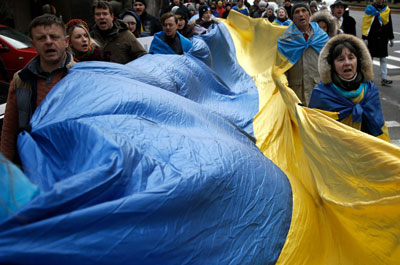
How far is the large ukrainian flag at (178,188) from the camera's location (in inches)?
67.2

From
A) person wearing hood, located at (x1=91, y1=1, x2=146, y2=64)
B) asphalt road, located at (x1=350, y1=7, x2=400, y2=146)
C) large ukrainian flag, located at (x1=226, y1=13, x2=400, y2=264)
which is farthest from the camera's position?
asphalt road, located at (x1=350, y1=7, x2=400, y2=146)

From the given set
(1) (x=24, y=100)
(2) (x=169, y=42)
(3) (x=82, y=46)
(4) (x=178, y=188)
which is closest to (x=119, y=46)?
(3) (x=82, y=46)

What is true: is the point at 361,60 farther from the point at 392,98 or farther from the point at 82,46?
the point at 392,98

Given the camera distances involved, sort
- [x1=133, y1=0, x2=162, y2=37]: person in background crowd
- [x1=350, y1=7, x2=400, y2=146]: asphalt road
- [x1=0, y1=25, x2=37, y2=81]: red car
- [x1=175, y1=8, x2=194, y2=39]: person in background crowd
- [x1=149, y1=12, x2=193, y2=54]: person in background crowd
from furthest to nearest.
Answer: [x1=0, y1=25, x2=37, y2=81]: red car < [x1=133, y1=0, x2=162, y2=37]: person in background crowd < [x1=175, y1=8, x2=194, y2=39]: person in background crowd < [x1=350, y1=7, x2=400, y2=146]: asphalt road < [x1=149, y1=12, x2=193, y2=54]: person in background crowd

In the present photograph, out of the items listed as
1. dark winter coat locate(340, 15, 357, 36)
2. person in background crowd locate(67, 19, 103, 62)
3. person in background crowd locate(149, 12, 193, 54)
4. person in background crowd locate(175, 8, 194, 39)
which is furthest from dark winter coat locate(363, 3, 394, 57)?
person in background crowd locate(67, 19, 103, 62)

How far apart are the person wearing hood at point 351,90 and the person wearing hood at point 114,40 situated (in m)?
2.09

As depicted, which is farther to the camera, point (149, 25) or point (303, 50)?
point (149, 25)

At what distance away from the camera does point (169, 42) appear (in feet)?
18.6

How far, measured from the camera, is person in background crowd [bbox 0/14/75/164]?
2635mm

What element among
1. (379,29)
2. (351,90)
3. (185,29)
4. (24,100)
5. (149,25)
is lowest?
(379,29)

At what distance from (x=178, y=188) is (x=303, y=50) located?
372cm

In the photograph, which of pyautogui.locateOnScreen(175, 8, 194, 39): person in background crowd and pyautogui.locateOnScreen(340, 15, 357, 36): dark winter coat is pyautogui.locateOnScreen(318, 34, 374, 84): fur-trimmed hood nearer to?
pyautogui.locateOnScreen(175, 8, 194, 39): person in background crowd

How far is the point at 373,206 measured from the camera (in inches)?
97.6

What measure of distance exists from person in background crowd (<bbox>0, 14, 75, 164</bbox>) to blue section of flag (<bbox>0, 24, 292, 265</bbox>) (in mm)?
128
